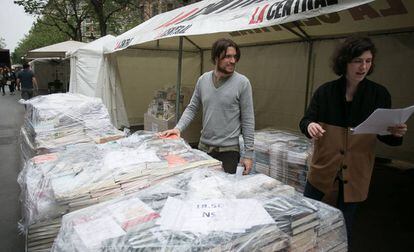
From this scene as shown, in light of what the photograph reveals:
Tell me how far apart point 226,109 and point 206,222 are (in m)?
1.37

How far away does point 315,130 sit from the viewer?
1.84 metres

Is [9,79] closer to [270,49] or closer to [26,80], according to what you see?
[26,80]

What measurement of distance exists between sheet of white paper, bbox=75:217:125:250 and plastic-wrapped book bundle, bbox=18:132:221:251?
47cm

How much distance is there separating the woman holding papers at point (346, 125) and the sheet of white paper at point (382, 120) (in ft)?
0.36

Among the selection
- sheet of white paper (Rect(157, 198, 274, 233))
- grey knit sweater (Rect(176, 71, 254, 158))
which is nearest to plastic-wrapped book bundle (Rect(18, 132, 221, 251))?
grey knit sweater (Rect(176, 71, 254, 158))

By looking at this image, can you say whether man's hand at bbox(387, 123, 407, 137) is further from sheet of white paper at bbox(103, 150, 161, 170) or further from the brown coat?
sheet of white paper at bbox(103, 150, 161, 170)

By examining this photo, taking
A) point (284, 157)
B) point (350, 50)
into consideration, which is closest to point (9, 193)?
point (284, 157)

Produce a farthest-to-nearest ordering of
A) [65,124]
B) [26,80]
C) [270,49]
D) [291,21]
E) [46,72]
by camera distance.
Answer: [46,72], [26,80], [270,49], [65,124], [291,21]

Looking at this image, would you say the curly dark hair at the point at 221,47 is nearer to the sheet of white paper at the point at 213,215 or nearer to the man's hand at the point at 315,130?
the man's hand at the point at 315,130

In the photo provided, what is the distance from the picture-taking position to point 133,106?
28.9 feet

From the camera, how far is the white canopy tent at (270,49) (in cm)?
334

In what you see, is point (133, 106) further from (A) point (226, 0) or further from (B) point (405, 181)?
(B) point (405, 181)

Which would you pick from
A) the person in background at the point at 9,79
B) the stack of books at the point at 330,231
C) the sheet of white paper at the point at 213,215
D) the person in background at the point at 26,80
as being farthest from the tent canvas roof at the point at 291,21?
the person in background at the point at 9,79

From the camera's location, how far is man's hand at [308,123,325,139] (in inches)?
72.1
